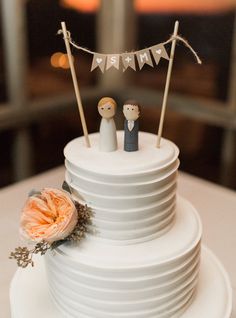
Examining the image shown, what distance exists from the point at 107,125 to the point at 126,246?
0.30m

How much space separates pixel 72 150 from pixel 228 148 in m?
2.37

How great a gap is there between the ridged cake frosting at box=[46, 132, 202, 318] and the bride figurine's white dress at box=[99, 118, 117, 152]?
0.02 m

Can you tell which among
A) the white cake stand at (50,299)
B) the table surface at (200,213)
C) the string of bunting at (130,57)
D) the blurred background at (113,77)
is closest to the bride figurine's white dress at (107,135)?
the string of bunting at (130,57)

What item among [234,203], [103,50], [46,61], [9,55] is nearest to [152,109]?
[103,50]

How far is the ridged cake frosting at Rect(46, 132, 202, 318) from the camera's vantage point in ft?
3.31

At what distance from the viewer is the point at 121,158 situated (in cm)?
106

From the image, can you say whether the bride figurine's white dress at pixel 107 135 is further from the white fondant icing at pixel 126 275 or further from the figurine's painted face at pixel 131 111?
the white fondant icing at pixel 126 275

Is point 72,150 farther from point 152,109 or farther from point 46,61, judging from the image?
point 152,109

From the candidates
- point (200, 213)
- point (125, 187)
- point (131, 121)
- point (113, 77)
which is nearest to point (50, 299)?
point (125, 187)

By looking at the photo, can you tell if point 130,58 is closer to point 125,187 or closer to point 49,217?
point 125,187

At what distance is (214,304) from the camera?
114cm

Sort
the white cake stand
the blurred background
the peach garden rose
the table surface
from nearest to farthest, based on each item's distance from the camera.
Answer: the peach garden rose, the white cake stand, the table surface, the blurred background

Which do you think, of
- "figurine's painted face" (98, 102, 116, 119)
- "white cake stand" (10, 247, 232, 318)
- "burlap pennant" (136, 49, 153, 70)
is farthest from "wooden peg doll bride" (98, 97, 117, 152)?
"white cake stand" (10, 247, 232, 318)

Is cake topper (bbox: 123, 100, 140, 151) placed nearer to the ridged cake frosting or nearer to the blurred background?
the ridged cake frosting
